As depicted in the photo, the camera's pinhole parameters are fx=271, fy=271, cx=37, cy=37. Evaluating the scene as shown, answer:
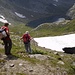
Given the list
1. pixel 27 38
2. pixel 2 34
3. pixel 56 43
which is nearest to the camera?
pixel 2 34

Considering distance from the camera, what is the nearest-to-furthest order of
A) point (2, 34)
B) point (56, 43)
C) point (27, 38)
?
point (2, 34) → point (27, 38) → point (56, 43)

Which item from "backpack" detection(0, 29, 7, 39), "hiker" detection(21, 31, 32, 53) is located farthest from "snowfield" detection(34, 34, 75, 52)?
"backpack" detection(0, 29, 7, 39)

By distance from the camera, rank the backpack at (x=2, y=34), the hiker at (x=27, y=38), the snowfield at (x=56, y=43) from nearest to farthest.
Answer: the backpack at (x=2, y=34), the hiker at (x=27, y=38), the snowfield at (x=56, y=43)

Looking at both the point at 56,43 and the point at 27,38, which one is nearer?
the point at 27,38

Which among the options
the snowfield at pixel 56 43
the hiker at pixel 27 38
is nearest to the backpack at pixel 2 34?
the hiker at pixel 27 38

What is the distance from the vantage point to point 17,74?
23156mm

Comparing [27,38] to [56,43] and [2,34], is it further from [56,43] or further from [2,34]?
[56,43]

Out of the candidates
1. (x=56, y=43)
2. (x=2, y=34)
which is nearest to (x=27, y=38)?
(x=2, y=34)

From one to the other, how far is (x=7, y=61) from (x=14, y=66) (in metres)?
1.12

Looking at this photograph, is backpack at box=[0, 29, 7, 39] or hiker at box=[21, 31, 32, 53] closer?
backpack at box=[0, 29, 7, 39]

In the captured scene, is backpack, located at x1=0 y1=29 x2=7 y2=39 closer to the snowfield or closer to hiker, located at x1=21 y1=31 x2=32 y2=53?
hiker, located at x1=21 y1=31 x2=32 y2=53

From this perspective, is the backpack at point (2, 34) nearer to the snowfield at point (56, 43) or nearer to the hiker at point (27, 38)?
the hiker at point (27, 38)

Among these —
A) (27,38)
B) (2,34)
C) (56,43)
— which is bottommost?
(2,34)

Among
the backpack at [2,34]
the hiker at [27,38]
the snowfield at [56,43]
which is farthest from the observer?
the snowfield at [56,43]
